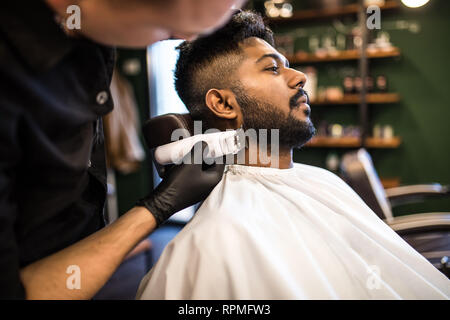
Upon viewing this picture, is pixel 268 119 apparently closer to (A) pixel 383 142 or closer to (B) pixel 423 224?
(B) pixel 423 224

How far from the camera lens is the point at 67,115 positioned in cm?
72

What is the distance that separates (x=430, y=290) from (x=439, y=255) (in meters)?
0.55

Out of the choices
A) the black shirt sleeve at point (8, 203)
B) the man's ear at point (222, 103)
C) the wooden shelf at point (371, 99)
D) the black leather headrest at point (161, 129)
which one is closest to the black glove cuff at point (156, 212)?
the black leather headrest at point (161, 129)

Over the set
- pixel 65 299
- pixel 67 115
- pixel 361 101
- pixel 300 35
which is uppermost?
pixel 300 35

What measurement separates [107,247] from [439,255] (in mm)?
1435

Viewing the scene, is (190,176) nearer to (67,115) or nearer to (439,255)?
(67,115)

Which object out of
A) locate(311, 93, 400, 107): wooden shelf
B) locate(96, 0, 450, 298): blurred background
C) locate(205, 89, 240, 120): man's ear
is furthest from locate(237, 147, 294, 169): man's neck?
locate(311, 93, 400, 107): wooden shelf

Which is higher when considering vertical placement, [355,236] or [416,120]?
[416,120]

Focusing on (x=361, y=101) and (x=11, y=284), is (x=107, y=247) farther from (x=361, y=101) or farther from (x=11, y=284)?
(x=361, y=101)

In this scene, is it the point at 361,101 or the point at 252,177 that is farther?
the point at 361,101

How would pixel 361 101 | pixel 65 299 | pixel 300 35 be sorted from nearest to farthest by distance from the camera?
pixel 65 299
pixel 361 101
pixel 300 35

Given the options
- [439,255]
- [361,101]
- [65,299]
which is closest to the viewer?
[65,299]

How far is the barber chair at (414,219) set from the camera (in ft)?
4.89

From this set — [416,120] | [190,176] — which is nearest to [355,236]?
[190,176]
